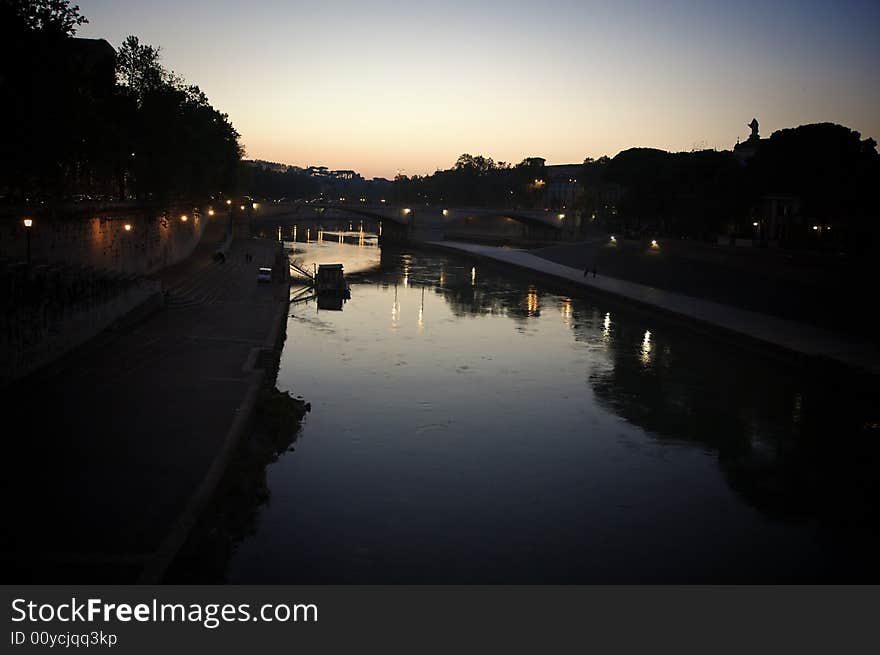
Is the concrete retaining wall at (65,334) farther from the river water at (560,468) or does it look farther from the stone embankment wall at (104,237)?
the river water at (560,468)

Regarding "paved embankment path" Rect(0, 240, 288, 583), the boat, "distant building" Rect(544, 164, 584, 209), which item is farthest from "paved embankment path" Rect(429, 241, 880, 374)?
"distant building" Rect(544, 164, 584, 209)

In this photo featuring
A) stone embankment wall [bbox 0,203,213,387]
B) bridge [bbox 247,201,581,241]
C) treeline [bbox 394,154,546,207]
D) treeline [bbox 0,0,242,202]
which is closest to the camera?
stone embankment wall [bbox 0,203,213,387]

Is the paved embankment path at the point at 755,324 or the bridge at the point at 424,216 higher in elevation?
the bridge at the point at 424,216

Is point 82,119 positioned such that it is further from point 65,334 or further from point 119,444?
point 119,444

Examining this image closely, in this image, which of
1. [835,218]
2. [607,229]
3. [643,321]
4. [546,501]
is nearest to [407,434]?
[546,501]

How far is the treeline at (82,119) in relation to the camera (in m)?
21.6

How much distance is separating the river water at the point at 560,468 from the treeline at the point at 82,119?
417 inches

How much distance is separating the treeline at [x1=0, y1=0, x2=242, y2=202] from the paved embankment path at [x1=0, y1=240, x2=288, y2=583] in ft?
20.3

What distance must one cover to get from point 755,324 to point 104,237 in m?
31.6

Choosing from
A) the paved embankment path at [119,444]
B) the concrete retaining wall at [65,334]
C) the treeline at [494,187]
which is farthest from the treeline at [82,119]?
the treeline at [494,187]

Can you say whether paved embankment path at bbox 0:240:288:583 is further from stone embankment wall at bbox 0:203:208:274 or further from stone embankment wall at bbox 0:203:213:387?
stone embankment wall at bbox 0:203:208:274

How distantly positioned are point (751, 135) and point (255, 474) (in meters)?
119

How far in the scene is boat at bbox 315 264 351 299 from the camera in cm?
4697

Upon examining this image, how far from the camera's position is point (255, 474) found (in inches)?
616
